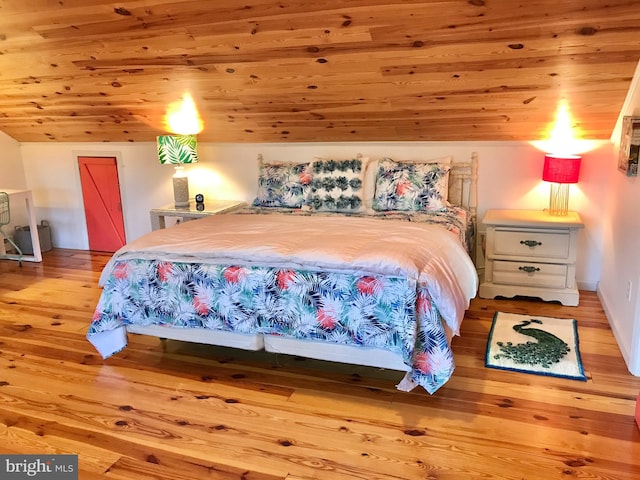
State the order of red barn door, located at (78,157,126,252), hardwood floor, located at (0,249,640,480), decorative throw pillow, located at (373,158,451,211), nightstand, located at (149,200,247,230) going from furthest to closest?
red barn door, located at (78,157,126,252) < nightstand, located at (149,200,247,230) < decorative throw pillow, located at (373,158,451,211) < hardwood floor, located at (0,249,640,480)

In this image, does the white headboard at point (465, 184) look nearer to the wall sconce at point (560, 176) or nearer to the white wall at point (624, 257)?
the wall sconce at point (560, 176)

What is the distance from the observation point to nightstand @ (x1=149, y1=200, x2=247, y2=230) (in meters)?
4.20

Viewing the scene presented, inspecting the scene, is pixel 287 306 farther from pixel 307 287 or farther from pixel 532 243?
pixel 532 243

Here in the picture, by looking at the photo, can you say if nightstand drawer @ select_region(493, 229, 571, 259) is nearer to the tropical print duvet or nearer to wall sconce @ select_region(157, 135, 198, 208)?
the tropical print duvet

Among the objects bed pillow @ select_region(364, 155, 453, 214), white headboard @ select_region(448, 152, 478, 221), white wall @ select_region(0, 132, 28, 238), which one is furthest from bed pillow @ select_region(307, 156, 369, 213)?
white wall @ select_region(0, 132, 28, 238)

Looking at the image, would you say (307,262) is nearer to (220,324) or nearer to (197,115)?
(220,324)

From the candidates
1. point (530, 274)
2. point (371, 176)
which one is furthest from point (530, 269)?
point (371, 176)

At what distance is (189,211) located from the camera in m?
4.23

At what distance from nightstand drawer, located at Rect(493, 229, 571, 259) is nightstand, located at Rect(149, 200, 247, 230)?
83.8 inches

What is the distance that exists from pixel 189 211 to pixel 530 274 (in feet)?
8.62

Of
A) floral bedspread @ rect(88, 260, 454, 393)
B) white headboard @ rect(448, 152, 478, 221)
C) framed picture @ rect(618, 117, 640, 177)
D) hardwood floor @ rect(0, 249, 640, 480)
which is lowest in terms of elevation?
hardwood floor @ rect(0, 249, 640, 480)

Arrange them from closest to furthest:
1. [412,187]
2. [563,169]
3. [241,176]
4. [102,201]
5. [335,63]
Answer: [335,63] < [563,169] < [412,187] < [241,176] < [102,201]

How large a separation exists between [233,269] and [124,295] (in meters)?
0.65

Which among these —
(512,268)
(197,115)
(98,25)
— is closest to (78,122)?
(197,115)
